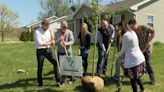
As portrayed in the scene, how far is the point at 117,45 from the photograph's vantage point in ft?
38.6

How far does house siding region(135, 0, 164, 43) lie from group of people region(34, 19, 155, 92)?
16418 mm

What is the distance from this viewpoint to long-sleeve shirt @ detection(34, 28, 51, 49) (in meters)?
11.1

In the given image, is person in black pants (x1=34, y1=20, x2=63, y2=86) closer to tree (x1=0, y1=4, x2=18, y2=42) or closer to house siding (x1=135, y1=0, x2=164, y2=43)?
house siding (x1=135, y1=0, x2=164, y2=43)

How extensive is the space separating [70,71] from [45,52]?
0.87m

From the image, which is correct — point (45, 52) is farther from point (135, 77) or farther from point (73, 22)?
point (73, 22)

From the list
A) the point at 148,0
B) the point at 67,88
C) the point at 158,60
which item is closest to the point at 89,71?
the point at 67,88

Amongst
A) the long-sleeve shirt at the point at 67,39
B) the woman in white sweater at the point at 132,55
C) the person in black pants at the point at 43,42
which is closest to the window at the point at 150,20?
the long-sleeve shirt at the point at 67,39

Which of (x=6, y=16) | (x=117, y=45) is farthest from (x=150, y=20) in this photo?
(x=6, y=16)

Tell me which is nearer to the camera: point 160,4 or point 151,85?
point 151,85

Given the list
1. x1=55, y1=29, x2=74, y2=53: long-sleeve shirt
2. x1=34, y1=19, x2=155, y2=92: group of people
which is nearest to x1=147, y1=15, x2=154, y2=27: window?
x1=34, y1=19, x2=155, y2=92: group of people

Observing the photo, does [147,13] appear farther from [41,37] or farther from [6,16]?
[6,16]

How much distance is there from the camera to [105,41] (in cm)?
1234

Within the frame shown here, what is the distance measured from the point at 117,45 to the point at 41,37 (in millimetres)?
2253

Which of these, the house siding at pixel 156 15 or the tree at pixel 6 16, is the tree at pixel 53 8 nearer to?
the tree at pixel 6 16
